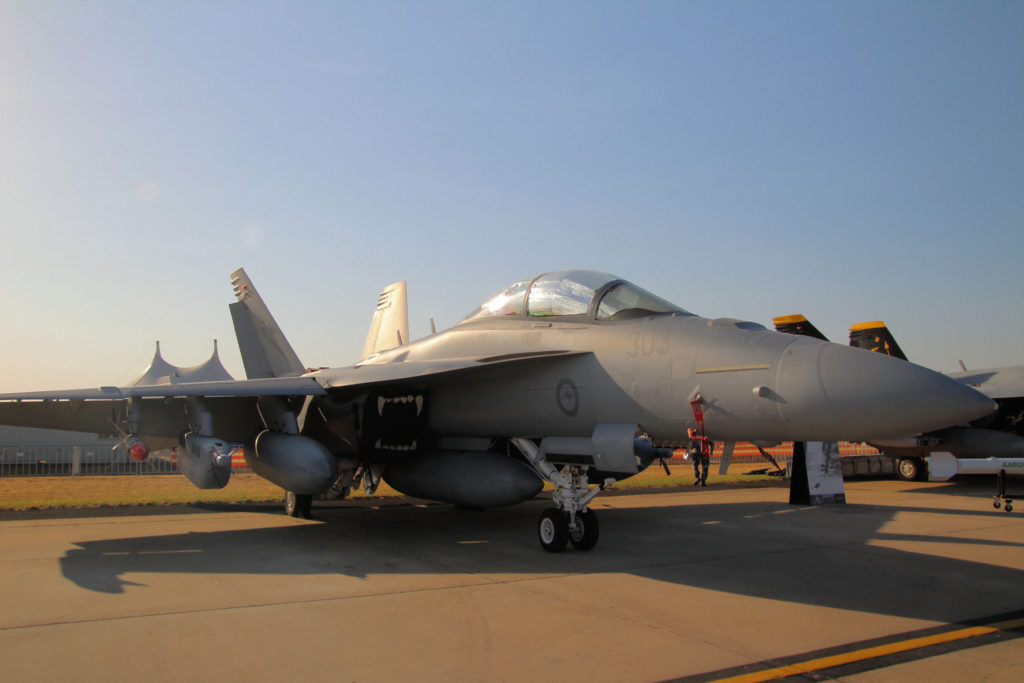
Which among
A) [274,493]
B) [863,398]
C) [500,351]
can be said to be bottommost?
[274,493]

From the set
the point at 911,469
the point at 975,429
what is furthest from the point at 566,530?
the point at 911,469

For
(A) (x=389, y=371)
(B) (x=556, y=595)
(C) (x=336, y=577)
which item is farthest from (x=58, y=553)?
(B) (x=556, y=595)

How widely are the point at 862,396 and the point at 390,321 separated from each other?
11815mm

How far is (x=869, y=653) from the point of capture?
4.09 metres

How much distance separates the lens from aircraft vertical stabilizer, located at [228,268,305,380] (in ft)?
41.0

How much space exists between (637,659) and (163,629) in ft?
10.6

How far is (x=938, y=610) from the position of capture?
199 inches

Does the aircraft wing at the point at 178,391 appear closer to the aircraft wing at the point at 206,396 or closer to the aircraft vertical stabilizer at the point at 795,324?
the aircraft wing at the point at 206,396

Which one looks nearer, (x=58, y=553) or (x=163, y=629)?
(x=163, y=629)

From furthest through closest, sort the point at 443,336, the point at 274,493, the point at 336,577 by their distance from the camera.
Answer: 1. the point at 274,493
2. the point at 443,336
3. the point at 336,577

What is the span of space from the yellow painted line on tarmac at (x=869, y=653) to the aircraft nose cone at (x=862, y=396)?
133 centimetres

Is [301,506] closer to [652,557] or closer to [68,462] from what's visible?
[652,557]

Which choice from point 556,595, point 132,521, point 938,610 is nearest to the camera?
point 938,610

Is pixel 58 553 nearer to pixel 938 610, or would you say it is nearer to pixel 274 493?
pixel 274 493
